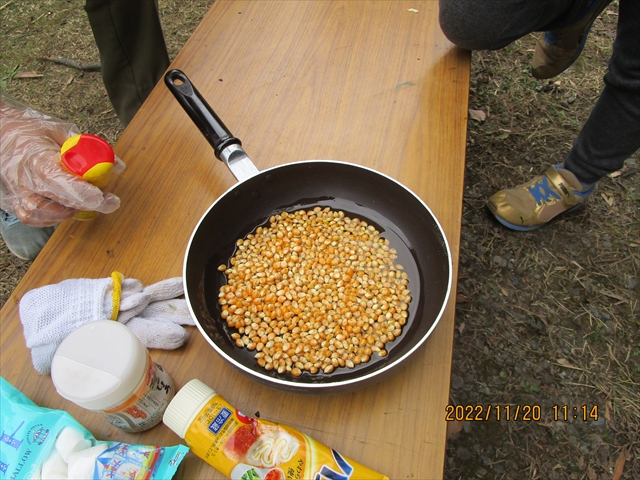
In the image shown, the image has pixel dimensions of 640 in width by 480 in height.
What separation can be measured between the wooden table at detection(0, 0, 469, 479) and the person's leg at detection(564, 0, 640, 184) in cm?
37

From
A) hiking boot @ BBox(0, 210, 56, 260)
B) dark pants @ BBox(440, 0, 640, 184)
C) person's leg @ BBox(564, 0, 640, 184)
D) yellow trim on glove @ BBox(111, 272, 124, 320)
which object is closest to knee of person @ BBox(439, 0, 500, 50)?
dark pants @ BBox(440, 0, 640, 184)

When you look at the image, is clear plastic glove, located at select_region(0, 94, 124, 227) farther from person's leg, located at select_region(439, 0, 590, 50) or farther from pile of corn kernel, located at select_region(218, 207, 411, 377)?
person's leg, located at select_region(439, 0, 590, 50)

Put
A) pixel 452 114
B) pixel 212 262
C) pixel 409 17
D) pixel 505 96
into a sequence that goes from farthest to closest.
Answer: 1. pixel 505 96
2. pixel 409 17
3. pixel 452 114
4. pixel 212 262

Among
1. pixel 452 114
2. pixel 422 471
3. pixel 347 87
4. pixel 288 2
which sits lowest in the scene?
pixel 422 471

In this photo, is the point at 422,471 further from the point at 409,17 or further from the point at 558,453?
the point at 409,17

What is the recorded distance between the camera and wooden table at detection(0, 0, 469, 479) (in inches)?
26.1

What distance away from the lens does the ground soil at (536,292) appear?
1198 millimetres

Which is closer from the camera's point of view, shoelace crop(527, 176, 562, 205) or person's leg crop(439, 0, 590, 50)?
person's leg crop(439, 0, 590, 50)

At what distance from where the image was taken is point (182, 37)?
2.29 meters

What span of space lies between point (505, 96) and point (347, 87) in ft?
4.02

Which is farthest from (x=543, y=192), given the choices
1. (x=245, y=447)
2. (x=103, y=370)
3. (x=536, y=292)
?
(x=103, y=370)

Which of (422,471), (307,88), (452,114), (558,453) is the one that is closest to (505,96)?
(452,114)

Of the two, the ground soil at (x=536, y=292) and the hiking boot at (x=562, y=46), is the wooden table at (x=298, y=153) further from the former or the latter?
the ground soil at (x=536, y=292)

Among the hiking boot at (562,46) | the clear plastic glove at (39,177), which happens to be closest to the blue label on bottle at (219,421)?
the clear plastic glove at (39,177)
